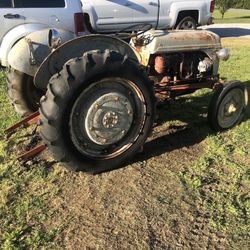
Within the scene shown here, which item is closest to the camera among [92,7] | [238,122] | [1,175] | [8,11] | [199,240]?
Answer: [199,240]

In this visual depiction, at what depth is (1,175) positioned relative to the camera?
4.07 meters

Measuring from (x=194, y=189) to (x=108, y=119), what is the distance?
104cm

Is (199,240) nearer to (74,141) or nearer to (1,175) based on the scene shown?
(74,141)

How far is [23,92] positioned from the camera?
492cm

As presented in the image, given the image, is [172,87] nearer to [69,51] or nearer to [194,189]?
[69,51]

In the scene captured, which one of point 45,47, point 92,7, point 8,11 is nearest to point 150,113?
point 45,47

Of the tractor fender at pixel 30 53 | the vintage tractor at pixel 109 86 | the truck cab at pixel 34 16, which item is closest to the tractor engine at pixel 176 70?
the vintage tractor at pixel 109 86

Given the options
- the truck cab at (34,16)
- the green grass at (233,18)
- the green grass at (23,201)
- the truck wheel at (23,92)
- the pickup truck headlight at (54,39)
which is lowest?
the green grass at (233,18)

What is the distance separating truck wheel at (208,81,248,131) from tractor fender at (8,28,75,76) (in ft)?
6.73

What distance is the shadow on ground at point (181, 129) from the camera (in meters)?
4.64

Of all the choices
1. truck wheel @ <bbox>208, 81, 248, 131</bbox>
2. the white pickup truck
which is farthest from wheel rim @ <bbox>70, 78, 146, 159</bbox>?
the white pickup truck

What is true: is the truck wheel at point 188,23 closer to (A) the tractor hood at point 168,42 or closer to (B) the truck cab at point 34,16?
(B) the truck cab at point 34,16

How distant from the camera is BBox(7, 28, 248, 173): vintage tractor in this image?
3633 millimetres

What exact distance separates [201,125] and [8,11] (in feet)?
16.7
